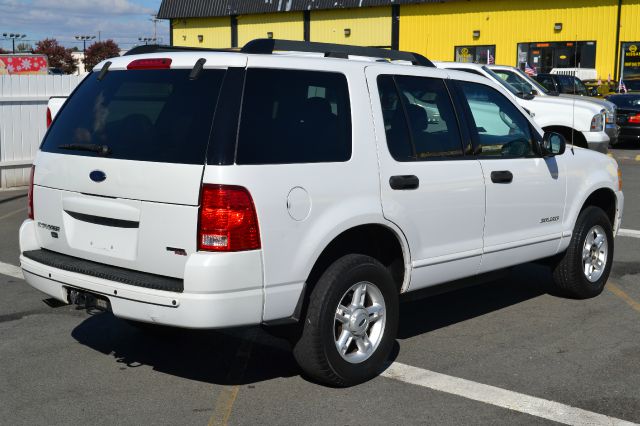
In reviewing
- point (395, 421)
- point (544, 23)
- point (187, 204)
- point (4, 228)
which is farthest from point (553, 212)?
point (544, 23)

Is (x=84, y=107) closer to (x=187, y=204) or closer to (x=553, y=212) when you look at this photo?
(x=187, y=204)

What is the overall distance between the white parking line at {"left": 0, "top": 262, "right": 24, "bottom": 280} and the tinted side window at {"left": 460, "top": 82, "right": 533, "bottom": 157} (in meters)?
4.53

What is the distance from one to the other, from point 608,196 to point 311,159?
153 inches

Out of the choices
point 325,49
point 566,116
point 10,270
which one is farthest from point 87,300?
point 566,116

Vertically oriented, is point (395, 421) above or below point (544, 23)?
Result: below

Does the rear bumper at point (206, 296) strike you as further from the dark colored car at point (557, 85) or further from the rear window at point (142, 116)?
the dark colored car at point (557, 85)

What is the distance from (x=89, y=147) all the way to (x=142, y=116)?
0.39m

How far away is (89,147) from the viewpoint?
4992 mm

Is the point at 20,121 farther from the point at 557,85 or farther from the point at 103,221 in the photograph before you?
the point at 557,85

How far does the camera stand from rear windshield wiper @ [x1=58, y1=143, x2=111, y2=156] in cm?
488

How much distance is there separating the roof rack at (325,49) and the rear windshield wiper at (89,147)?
976 millimetres

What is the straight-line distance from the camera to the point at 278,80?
4820 mm

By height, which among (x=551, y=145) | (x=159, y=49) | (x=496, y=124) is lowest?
(x=551, y=145)

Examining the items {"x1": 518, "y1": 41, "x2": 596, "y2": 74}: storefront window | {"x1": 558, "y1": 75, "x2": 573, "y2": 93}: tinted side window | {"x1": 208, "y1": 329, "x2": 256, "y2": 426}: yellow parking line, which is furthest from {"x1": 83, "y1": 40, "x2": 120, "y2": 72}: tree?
{"x1": 208, "y1": 329, "x2": 256, "y2": 426}: yellow parking line
